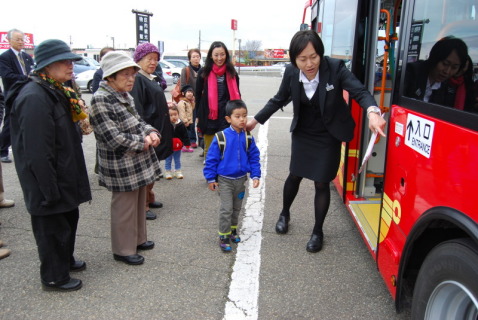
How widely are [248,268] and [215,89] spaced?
2400mm

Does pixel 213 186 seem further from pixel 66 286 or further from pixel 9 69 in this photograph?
pixel 9 69

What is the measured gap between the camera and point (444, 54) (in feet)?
6.02

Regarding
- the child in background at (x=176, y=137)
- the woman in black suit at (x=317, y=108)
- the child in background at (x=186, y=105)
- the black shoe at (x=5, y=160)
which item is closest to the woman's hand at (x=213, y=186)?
the woman in black suit at (x=317, y=108)

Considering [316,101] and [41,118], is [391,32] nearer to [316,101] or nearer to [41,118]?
[316,101]

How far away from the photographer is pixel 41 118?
2.33m

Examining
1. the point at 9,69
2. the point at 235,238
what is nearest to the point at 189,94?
the point at 9,69

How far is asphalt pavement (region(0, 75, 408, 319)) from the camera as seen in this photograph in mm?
2541

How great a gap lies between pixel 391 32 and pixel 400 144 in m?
1.81

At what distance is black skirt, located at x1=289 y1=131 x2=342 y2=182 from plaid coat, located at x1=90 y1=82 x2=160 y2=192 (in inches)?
49.3

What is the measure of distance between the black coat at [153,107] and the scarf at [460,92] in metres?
2.66

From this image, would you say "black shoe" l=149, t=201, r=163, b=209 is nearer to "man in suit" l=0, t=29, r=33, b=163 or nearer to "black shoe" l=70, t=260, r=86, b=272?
"black shoe" l=70, t=260, r=86, b=272

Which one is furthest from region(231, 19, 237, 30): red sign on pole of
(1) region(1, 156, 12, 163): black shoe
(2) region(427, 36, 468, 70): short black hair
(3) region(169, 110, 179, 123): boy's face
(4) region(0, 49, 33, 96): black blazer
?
(2) region(427, 36, 468, 70): short black hair

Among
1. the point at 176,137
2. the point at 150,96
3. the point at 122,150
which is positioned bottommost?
the point at 176,137

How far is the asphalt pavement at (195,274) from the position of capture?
254cm
